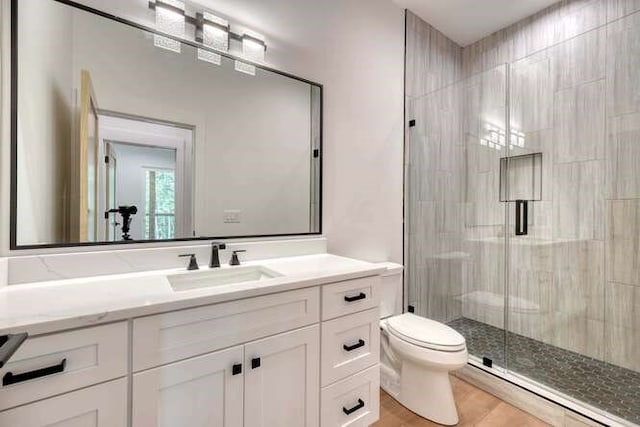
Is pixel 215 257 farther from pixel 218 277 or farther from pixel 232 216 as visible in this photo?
pixel 232 216

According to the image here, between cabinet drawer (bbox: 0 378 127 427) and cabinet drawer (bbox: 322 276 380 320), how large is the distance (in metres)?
0.72

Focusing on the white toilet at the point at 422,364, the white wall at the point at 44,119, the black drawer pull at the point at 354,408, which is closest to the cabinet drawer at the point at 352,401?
the black drawer pull at the point at 354,408

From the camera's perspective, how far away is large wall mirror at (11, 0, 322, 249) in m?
1.12

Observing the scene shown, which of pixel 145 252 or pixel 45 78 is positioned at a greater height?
pixel 45 78

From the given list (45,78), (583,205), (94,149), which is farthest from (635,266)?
(45,78)

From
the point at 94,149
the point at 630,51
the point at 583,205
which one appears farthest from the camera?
the point at 583,205

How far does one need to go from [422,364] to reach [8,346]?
1.64 m

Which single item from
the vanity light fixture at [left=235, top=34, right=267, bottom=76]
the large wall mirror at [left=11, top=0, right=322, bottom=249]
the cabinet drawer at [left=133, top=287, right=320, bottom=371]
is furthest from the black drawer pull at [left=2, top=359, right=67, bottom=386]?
the vanity light fixture at [left=235, top=34, right=267, bottom=76]

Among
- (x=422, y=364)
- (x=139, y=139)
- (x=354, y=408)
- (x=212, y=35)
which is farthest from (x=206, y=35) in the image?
(x=422, y=364)

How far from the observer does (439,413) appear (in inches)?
61.9

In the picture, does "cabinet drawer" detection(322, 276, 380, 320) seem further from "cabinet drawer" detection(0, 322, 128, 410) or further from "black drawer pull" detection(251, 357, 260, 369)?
"cabinet drawer" detection(0, 322, 128, 410)

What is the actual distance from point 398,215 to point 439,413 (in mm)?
1320

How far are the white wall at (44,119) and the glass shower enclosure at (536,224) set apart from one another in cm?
216

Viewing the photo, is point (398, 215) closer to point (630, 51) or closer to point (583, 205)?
point (583, 205)
